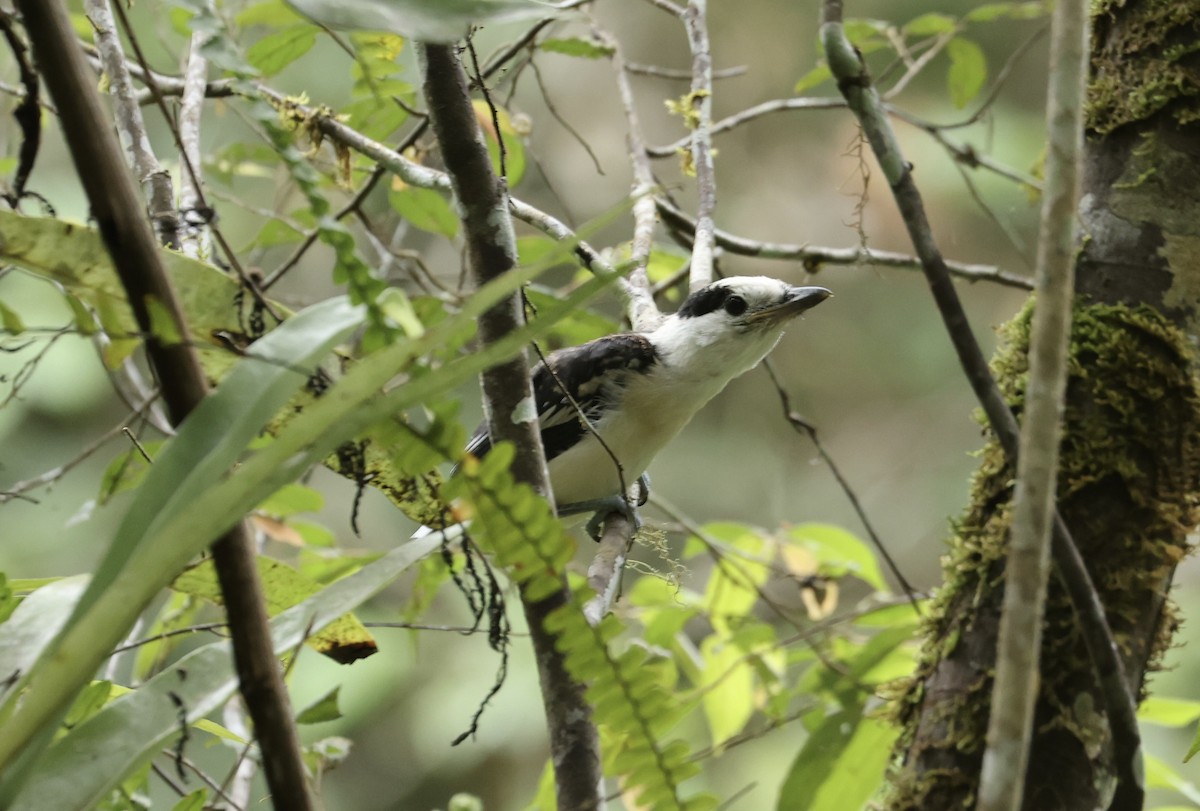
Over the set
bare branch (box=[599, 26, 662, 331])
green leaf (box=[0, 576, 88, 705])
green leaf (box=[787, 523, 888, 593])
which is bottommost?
green leaf (box=[0, 576, 88, 705])

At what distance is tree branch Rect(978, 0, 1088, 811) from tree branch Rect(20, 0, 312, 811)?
58cm

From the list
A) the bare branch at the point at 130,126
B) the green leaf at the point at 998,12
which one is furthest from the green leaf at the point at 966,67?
the bare branch at the point at 130,126

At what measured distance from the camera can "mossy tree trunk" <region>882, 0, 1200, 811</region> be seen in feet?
5.70

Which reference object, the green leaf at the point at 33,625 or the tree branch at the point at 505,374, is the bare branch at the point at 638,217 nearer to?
the tree branch at the point at 505,374

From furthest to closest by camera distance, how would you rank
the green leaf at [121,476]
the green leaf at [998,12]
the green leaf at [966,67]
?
1. the green leaf at [966,67]
2. the green leaf at [998,12]
3. the green leaf at [121,476]

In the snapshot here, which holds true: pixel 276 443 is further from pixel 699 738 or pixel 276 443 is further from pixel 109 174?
pixel 699 738

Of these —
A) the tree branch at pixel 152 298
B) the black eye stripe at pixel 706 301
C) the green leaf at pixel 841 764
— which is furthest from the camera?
the black eye stripe at pixel 706 301

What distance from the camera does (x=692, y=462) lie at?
8.46m

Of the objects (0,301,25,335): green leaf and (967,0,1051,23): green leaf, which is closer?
(0,301,25,335): green leaf

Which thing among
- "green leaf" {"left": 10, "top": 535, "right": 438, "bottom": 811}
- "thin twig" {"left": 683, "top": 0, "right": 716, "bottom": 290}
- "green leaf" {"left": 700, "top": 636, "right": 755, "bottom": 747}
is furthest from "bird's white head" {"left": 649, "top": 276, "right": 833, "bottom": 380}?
"green leaf" {"left": 10, "top": 535, "right": 438, "bottom": 811}

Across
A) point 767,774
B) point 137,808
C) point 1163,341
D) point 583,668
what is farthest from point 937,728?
point 767,774

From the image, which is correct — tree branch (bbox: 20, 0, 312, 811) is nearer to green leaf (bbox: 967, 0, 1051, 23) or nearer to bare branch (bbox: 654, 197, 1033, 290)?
bare branch (bbox: 654, 197, 1033, 290)

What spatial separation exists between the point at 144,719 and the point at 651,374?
1.96 metres

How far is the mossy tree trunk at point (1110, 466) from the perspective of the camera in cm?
174
